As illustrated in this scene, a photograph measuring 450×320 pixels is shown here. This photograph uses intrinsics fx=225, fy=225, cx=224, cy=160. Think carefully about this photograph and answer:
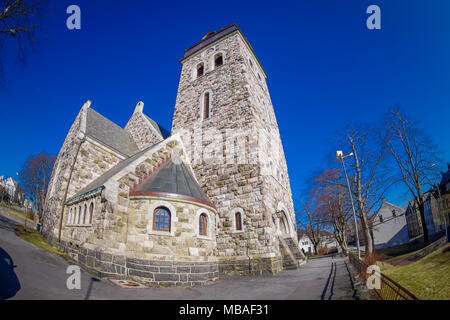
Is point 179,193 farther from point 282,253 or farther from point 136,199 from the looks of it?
point 282,253

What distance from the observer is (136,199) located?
1037cm

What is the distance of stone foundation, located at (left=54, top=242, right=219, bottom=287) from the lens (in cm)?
883

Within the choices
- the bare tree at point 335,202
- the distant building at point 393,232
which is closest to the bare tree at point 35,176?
the bare tree at point 335,202

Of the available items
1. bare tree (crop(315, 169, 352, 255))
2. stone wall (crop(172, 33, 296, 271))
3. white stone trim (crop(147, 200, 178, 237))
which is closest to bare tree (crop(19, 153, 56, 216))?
stone wall (crop(172, 33, 296, 271))

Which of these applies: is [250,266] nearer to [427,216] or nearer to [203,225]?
[203,225]

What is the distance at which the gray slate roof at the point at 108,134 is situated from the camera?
16594 mm

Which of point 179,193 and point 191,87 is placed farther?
point 191,87

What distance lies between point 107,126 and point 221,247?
14.3 meters

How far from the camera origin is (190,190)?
1170cm

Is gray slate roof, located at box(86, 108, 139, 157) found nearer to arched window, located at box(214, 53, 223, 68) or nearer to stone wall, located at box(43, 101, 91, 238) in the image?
stone wall, located at box(43, 101, 91, 238)

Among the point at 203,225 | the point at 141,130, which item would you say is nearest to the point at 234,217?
the point at 203,225

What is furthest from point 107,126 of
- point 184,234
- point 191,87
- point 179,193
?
point 184,234

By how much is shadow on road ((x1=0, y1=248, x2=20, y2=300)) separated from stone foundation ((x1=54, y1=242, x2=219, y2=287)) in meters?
2.43

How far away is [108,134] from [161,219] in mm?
11329
